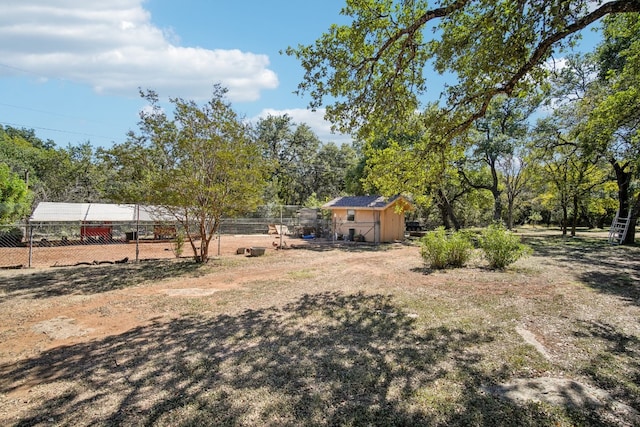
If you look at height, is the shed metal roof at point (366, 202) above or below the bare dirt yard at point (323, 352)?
above

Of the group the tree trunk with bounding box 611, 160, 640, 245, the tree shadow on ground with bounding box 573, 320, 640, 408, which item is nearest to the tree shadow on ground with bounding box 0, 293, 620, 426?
the tree shadow on ground with bounding box 573, 320, 640, 408

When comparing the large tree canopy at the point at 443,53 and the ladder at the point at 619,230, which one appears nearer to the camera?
the large tree canopy at the point at 443,53

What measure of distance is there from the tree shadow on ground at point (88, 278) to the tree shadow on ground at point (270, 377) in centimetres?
424

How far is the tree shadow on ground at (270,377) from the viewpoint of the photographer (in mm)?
3223

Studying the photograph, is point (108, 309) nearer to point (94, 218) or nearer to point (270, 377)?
point (270, 377)

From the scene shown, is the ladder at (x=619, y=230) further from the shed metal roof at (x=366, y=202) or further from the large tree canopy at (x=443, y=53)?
the large tree canopy at (x=443, y=53)

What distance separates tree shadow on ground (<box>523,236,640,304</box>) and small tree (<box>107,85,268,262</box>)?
10517mm

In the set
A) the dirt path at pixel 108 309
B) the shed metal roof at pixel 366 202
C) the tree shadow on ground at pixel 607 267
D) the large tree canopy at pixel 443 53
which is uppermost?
the large tree canopy at pixel 443 53

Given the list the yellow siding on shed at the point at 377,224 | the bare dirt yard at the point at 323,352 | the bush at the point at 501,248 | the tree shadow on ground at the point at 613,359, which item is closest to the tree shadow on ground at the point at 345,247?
the yellow siding on shed at the point at 377,224

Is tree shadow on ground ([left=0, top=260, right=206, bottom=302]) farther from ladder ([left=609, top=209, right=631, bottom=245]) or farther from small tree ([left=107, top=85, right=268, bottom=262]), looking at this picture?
ladder ([left=609, top=209, right=631, bottom=245])

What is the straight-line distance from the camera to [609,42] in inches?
603

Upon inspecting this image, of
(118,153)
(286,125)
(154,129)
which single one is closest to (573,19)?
(154,129)

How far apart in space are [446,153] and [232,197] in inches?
284

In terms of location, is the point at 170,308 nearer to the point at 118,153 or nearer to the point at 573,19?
the point at 118,153
